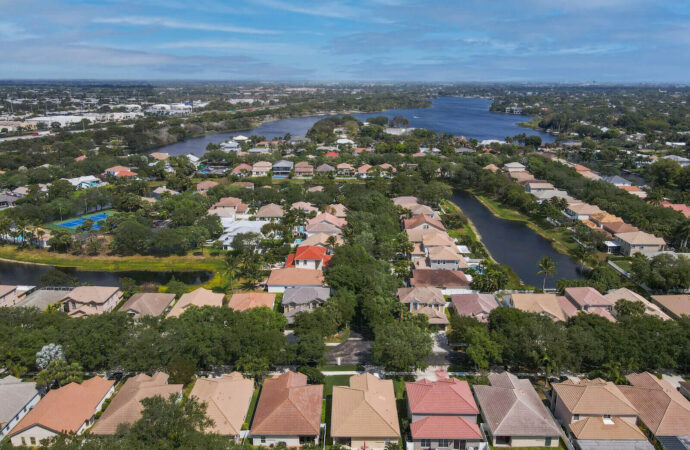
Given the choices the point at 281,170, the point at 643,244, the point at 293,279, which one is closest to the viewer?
the point at 293,279

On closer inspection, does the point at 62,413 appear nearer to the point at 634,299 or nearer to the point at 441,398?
the point at 441,398

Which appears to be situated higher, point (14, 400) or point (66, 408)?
point (66, 408)

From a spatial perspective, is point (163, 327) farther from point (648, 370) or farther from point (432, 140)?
point (432, 140)

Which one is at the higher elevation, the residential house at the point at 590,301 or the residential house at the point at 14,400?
the residential house at the point at 590,301

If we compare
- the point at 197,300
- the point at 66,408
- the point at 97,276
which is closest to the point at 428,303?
the point at 197,300

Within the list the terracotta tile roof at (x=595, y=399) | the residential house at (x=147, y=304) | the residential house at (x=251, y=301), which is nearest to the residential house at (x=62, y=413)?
the residential house at (x=147, y=304)

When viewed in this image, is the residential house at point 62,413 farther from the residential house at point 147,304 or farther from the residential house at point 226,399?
the residential house at point 147,304

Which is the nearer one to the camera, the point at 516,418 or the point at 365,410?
the point at 516,418
